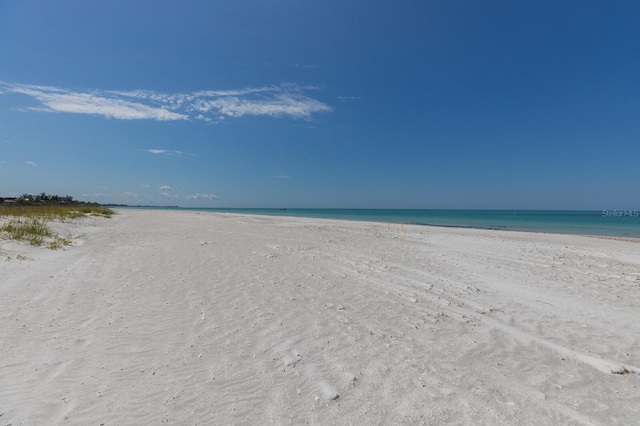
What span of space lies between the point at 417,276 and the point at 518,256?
22.6ft

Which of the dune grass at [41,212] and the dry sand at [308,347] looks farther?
the dune grass at [41,212]

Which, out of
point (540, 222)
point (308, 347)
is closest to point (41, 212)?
point (308, 347)

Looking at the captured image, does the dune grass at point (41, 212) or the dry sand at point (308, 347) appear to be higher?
the dune grass at point (41, 212)

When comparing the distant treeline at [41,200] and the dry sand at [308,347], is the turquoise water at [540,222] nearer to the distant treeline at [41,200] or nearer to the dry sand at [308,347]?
the dry sand at [308,347]

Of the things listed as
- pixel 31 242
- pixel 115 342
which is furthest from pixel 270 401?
pixel 31 242

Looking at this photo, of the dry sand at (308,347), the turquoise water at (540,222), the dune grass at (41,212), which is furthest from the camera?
the turquoise water at (540,222)

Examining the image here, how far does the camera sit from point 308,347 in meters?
4.43

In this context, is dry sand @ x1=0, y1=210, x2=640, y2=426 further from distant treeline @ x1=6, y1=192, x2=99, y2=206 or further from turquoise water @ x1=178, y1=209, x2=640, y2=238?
distant treeline @ x1=6, y1=192, x2=99, y2=206

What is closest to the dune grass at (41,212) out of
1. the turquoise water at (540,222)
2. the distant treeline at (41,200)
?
the distant treeline at (41,200)

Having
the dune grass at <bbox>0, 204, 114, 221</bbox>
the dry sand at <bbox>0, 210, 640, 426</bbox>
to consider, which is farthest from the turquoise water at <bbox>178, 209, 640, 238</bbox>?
the dune grass at <bbox>0, 204, 114, 221</bbox>

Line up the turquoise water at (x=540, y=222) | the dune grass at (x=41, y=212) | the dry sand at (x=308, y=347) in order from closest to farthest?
the dry sand at (x=308, y=347) < the dune grass at (x=41, y=212) < the turquoise water at (x=540, y=222)

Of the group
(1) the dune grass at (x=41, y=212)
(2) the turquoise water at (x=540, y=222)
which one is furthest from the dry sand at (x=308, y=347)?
(2) the turquoise water at (x=540, y=222)

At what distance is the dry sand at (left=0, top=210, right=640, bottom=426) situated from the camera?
306 centimetres

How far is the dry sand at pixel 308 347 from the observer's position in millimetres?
3064
